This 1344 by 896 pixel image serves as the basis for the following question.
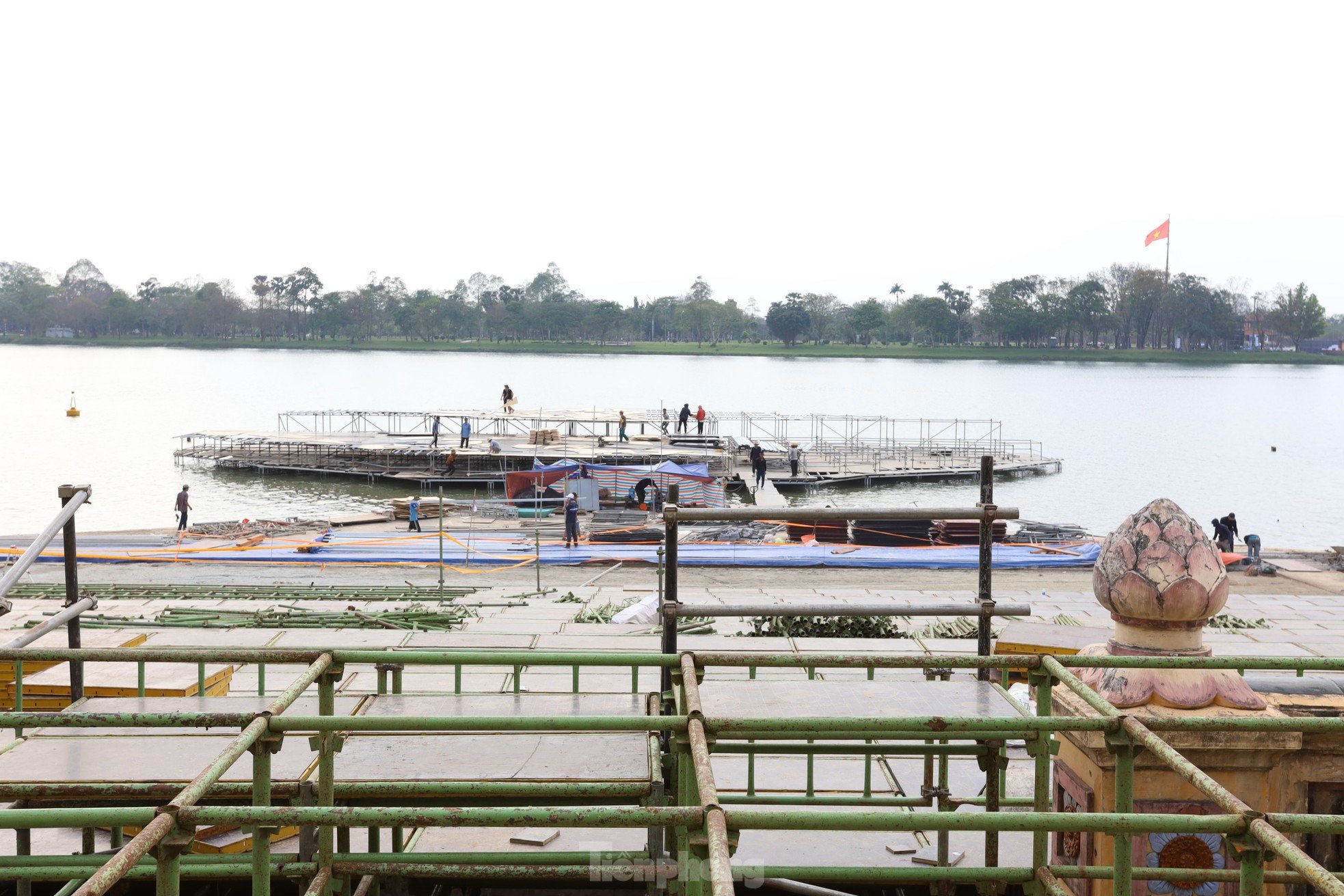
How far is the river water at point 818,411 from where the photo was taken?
5397 centimetres

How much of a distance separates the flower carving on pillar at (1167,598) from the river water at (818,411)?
45.2m

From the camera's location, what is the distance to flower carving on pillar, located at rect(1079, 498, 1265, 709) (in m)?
4.96

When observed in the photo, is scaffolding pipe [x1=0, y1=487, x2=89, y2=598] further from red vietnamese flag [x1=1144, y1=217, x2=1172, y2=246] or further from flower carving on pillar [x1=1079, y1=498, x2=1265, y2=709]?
red vietnamese flag [x1=1144, y1=217, x2=1172, y2=246]

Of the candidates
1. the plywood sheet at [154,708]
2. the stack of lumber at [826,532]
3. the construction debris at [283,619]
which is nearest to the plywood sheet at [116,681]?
the plywood sheet at [154,708]

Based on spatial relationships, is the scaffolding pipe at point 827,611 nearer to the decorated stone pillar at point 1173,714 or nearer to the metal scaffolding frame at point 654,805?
→ the metal scaffolding frame at point 654,805

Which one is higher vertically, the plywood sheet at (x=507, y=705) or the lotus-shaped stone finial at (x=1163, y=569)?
the lotus-shaped stone finial at (x=1163, y=569)

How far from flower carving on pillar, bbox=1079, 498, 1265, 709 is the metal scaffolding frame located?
118 mm

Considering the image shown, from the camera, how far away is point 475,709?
5719 mm

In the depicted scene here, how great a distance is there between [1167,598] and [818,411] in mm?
123403

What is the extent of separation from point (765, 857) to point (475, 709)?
254 centimetres

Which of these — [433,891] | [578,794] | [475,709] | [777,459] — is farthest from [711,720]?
[777,459]

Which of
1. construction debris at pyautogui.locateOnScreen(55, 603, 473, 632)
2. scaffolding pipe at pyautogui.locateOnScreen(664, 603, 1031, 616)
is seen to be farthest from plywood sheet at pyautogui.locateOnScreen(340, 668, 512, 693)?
scaffolding pipe at pyautogui.locateOnScreen(664, 603, 1031, 616)

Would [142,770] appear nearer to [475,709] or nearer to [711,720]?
[475,709]

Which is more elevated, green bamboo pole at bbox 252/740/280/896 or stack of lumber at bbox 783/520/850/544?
green bamboo pole at bbox 252/740/280/896
